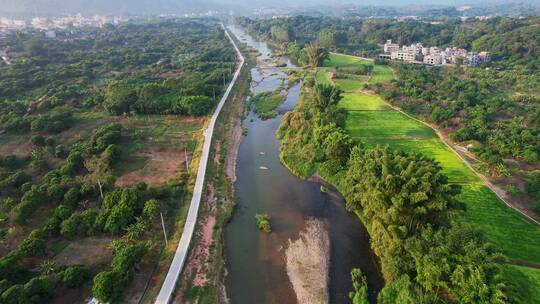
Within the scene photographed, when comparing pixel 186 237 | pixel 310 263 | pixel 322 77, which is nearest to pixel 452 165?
pixel 310 263

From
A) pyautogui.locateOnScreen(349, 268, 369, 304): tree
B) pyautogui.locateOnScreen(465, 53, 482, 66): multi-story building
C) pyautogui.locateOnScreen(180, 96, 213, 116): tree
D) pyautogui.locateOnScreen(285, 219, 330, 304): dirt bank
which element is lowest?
pyautogui.locateOnScreen(285, 219, 330, 304): dirt bank

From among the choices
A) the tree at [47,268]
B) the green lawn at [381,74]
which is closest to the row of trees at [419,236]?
the tree at [47,268]

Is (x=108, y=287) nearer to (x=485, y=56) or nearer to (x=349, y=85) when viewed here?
Result: (x=349, y=85)

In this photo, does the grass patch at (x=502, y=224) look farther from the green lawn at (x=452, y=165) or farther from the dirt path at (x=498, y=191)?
the dirt path at (x=498, y=191)

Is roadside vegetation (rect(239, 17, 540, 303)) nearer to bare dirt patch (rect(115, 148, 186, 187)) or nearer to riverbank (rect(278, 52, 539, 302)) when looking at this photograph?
riverbank (rect(278, 52, 539, 302))

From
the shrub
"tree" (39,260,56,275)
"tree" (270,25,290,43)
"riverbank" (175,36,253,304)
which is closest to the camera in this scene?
"tree" (39,260,56,275)

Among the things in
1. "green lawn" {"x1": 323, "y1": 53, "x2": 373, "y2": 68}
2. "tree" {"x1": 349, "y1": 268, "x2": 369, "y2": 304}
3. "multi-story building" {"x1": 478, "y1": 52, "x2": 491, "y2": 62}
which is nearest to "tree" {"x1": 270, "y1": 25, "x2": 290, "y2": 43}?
"green lawn" {"x1": 323, "y1": 53, "x2": 373, "y2": 68}

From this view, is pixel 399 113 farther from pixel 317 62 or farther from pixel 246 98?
pixel 317 62
